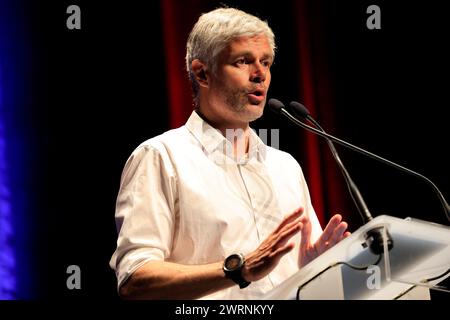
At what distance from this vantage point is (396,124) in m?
3.21

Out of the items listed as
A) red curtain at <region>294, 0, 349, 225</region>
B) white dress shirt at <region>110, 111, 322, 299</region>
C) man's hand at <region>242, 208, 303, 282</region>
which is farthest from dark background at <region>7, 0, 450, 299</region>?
man's hand at <region>242, 208, 303, 282</region>

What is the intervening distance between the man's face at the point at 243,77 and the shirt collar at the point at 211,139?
8 centimetres

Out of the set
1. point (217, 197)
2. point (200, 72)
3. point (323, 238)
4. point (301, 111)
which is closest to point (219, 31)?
point (200, 72)

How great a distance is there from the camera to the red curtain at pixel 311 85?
3.08 metres

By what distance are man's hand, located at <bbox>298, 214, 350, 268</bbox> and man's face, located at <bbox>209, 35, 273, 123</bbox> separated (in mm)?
452

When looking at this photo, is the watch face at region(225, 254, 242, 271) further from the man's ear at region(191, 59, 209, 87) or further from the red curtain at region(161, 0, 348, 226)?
the red curtain at region(161, 0, 348, 226)

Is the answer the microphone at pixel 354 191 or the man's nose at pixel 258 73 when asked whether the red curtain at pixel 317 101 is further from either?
the microphone at pixel 354 191

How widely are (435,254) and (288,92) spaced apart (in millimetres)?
1661

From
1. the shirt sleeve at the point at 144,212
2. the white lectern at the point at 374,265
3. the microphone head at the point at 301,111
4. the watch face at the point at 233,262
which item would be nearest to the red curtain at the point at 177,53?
the shirt sleeve at the point at 144,212

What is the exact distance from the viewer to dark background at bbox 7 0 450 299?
2.87m

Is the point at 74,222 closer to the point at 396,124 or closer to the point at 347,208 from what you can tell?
the point at 347,208

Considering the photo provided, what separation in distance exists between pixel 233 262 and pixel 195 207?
1.23ft

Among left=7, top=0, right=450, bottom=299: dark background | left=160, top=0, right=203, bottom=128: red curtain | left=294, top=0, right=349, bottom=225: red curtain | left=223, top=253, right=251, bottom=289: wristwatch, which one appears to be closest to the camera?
left=223, top=253, right=251, bottom=289: wristwatch

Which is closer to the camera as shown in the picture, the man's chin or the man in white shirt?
the man in white shirt
